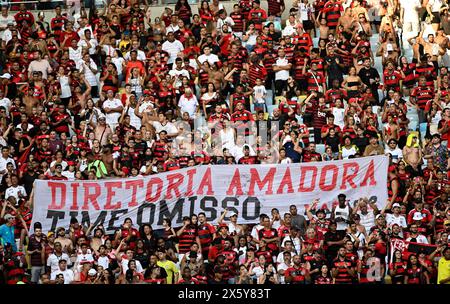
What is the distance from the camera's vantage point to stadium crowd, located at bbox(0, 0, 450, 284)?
83.6 ft

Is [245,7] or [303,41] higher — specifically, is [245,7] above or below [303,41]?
above

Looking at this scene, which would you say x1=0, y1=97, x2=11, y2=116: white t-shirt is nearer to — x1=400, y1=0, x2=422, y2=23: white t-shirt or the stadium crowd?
the stadium crowd

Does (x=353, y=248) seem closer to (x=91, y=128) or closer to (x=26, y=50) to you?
(x=91, y=128)

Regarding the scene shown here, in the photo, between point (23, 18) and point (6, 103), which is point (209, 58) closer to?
point (6, 103)

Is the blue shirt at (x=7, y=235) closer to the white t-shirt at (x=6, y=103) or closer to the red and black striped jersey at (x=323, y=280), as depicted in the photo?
the white t-shirt at (x=6, y=103)

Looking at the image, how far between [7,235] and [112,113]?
3782 mm

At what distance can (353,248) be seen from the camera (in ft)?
82.9

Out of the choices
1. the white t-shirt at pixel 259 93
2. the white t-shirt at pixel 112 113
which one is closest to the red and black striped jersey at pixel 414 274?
the white t-shirt at pixel 259 93

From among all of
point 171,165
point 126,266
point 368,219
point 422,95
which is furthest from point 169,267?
point 422,95

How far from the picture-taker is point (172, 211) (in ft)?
87.7

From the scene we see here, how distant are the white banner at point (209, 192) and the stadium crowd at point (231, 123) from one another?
0.84 feet

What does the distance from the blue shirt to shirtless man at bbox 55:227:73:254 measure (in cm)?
79

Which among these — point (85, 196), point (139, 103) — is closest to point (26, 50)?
point (139, 103)
